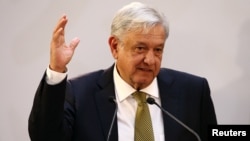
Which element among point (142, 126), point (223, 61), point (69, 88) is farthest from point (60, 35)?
point (223, 61)

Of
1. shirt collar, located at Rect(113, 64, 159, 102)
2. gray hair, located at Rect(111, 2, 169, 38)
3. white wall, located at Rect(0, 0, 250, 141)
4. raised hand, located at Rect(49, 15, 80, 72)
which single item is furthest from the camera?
white wall, located at Rect(0, 0, 250, 141)

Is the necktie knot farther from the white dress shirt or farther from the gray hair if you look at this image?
the gray hair

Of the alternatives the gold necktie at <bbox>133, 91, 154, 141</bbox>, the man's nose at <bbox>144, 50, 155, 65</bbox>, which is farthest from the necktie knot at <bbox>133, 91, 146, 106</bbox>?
the man's nose at <bbox>144, 50, 155, 65</bbox>

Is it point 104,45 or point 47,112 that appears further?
point 104,45

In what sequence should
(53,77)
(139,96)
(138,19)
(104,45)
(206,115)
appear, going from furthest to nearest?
(104,45) < (206,115) < (139,96) < (138,19) < (53,77)

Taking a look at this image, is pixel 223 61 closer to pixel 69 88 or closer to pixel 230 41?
pixel 230 41

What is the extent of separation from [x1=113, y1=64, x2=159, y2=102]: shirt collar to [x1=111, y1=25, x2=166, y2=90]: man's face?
0.04 meters

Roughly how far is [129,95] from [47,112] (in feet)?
1.31

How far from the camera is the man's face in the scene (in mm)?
1663

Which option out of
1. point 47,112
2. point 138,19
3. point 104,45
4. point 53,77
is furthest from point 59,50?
point 104,45

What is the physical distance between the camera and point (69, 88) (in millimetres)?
1772

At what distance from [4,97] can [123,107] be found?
0.74 m

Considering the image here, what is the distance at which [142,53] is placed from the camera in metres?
1.68

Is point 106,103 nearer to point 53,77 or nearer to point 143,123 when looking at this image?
point 143,123
